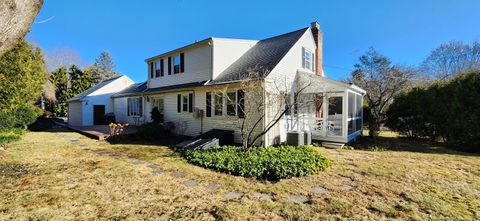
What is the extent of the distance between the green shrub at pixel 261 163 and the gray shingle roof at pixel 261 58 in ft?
13.3

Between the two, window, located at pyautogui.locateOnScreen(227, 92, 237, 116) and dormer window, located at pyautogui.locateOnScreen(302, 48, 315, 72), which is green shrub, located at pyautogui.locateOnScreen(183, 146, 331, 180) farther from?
dormer window, located at pyautogui.locateOnScreen(302, 48, 315, 72)

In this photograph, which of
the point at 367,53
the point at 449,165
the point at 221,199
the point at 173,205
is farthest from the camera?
the point at 367,53

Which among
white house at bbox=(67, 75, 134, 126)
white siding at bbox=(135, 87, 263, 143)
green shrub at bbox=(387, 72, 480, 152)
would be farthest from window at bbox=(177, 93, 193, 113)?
green shrub at bbox=(387, 72, 480, 152)

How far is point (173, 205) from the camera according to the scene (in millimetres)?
4172

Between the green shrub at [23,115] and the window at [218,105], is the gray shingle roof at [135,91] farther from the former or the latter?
the window at [218,105]

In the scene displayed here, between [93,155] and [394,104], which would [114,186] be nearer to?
[93,155]

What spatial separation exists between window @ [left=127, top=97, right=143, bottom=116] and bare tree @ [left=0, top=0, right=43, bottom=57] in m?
15.9

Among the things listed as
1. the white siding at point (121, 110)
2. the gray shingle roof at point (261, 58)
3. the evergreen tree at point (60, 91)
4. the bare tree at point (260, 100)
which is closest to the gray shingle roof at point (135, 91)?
the white siding at point (121, 110)

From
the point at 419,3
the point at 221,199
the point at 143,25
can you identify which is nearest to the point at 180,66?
the point at 143,25

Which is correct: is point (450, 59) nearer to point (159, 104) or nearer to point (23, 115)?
point (159, 104)

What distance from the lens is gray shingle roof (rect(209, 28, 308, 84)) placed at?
11.1 meters

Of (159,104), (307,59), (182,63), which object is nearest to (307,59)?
(307,59)

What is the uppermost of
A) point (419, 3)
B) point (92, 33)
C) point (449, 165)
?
point (92, 33)

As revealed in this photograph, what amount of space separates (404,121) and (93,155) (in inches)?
644
